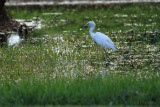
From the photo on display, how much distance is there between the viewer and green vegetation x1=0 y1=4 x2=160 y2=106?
20.7 feet

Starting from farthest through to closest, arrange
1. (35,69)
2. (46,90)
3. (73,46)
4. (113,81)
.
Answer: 1. (73,46)
2. (35,69)
3. (113,81)
4. (46,90)

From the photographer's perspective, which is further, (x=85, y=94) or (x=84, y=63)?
(x=84, y=63)

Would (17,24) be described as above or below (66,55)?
above

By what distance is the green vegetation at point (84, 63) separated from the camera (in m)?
6.31

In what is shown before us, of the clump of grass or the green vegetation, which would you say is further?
the green vegetation

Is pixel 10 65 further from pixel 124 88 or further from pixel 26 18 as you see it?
pixel 26 18

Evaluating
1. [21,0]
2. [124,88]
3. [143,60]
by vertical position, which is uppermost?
[21,0]

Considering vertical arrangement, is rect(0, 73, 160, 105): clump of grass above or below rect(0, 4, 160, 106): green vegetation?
below

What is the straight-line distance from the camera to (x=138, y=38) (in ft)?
42.2

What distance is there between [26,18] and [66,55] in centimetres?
880

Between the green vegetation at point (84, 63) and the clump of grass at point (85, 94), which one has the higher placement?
the green vegetation at point (84, 63)

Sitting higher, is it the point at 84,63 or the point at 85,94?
the point at 84,63

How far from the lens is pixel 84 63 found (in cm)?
965

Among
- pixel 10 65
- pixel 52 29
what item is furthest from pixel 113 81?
pixel 52 29
